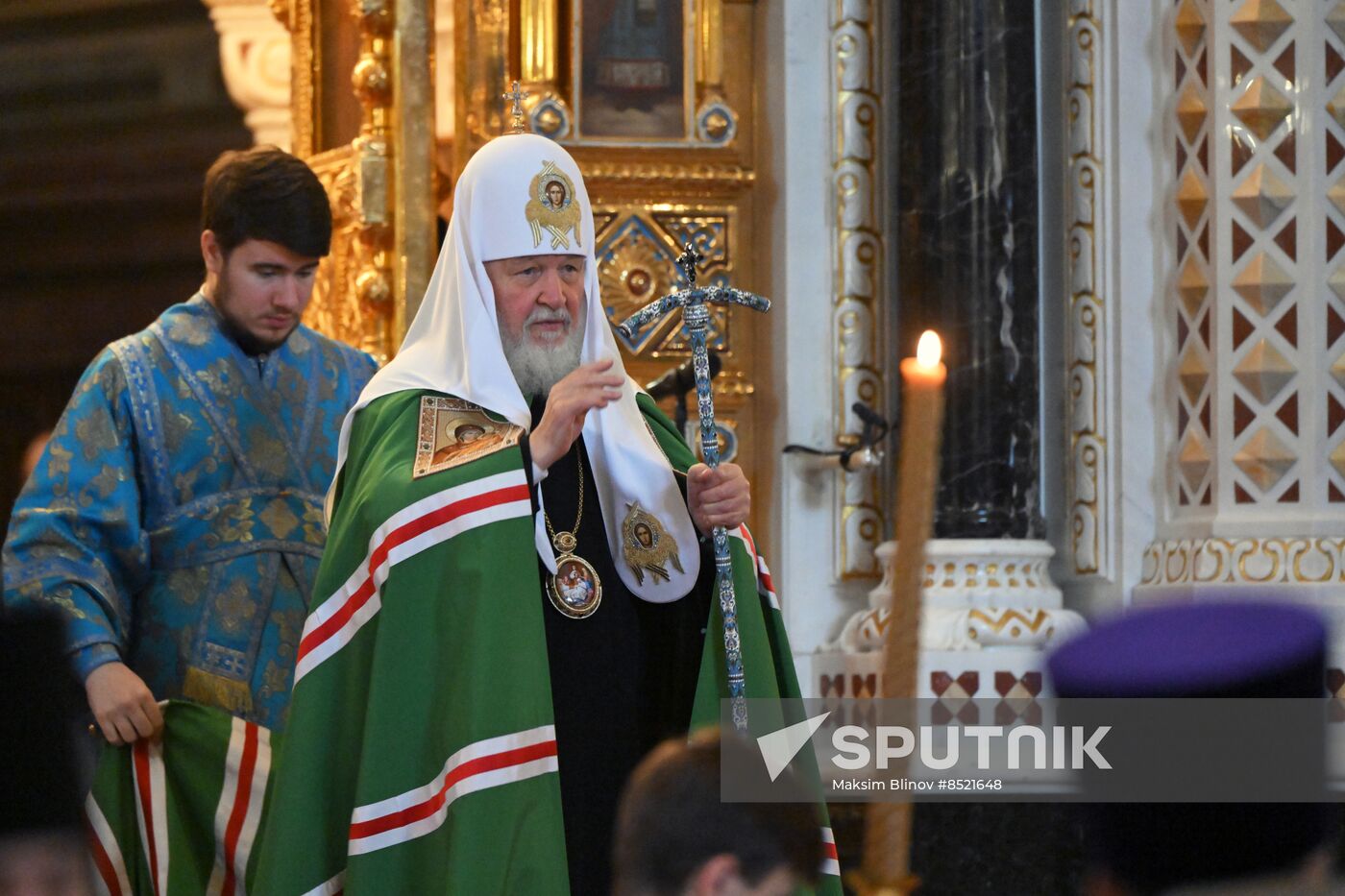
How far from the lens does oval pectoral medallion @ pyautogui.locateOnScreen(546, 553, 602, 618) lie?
3.97 meters

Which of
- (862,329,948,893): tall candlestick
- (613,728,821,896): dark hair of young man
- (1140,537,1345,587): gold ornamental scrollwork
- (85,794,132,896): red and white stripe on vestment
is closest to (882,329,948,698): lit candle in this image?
(862,329,948,893): tall candlestick

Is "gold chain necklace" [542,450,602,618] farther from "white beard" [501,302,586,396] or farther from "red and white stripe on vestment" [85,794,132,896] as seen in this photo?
"red and white stripe on vestment" [85,794,132,896]

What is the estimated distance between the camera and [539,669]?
3736mm

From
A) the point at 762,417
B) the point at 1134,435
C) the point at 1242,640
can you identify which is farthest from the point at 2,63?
the point at 1242,640

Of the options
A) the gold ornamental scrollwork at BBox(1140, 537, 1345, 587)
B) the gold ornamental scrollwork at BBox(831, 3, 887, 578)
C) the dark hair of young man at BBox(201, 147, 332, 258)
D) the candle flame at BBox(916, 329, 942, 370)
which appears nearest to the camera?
the candle flame at BBox(916, 329, 942, 370)

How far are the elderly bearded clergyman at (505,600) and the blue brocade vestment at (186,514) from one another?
507 mm

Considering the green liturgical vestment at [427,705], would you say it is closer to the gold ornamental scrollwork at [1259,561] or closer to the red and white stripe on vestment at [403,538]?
the red and white stripe on vestment at [403,538]

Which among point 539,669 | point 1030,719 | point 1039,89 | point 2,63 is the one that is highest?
point 2,63

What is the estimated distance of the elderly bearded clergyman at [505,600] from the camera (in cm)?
370

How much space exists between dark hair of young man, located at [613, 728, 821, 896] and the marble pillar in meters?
3.87

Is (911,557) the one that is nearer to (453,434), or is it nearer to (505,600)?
(505,600)

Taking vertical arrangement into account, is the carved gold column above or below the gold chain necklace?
above

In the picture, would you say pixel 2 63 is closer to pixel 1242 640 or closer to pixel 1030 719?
pixel 1030 719

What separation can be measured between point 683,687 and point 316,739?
752mm
